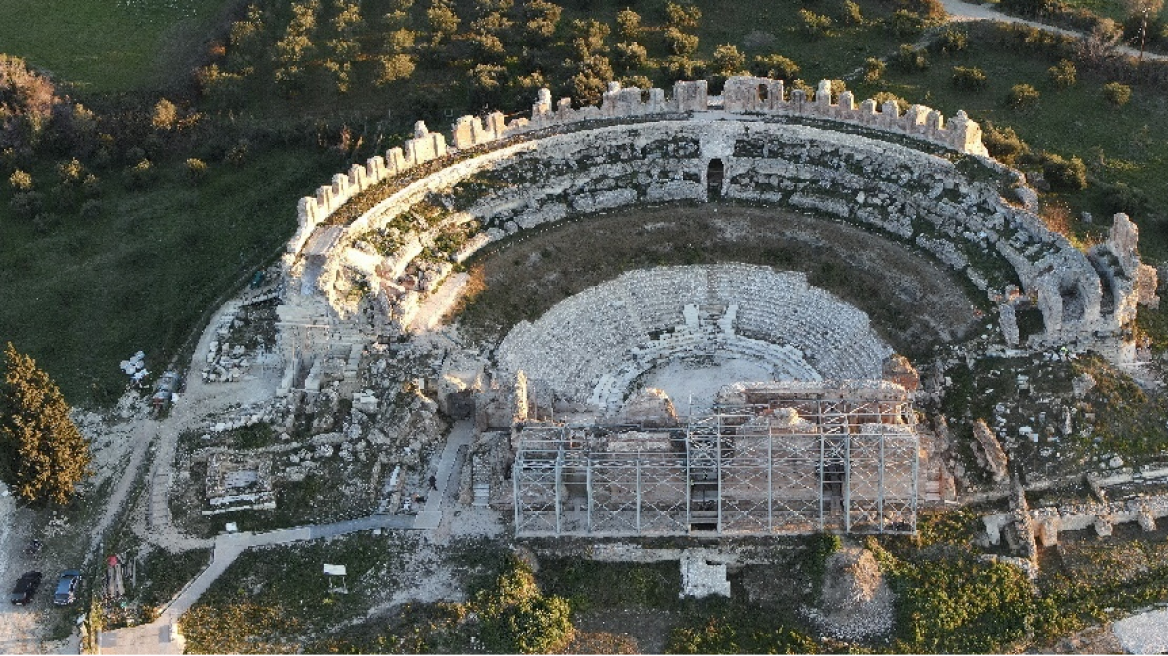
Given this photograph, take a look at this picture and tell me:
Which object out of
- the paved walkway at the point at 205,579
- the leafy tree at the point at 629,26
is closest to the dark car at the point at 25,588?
the paved walkway at the point at 205,579

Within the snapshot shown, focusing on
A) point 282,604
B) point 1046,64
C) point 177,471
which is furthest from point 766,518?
point 1046,64

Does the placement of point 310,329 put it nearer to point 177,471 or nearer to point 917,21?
point 177,471

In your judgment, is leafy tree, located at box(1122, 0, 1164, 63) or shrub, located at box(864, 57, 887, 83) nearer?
shrub, located at box(864, 57, 887, 83)

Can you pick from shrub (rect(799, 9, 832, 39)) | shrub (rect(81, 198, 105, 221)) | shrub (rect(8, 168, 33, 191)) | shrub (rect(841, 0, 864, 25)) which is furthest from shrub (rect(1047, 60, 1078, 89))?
shrub (rect(8, 168, 33, 191))

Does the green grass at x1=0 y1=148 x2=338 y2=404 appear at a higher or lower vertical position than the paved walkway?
higher

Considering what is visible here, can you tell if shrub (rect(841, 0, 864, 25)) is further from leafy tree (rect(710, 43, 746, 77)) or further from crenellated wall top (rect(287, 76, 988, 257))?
crenellated wall top (rect(287, 76, 988, 257))

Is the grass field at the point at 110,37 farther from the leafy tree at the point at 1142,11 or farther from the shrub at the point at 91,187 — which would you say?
the leafy tree at the point at 1142,11
